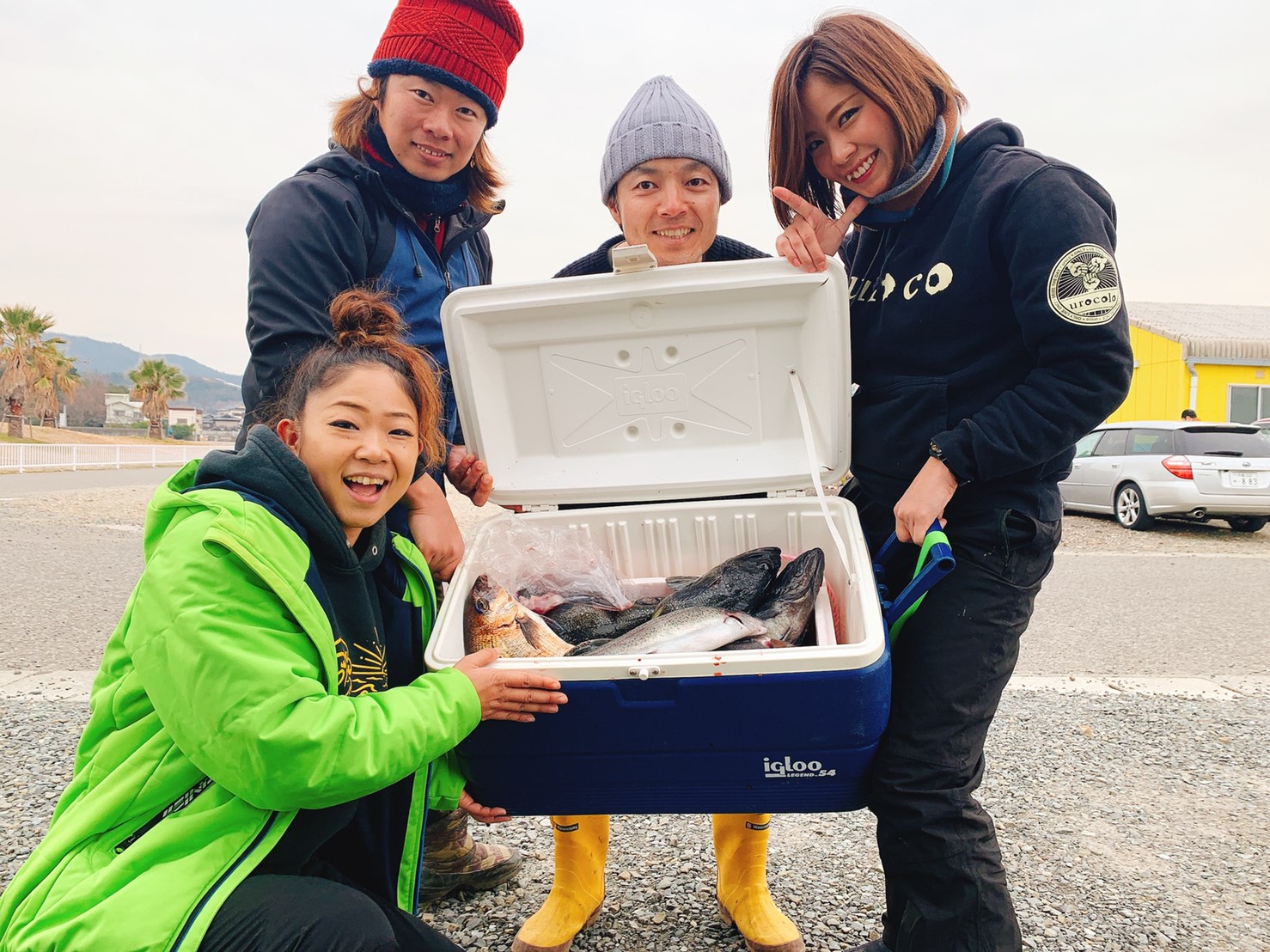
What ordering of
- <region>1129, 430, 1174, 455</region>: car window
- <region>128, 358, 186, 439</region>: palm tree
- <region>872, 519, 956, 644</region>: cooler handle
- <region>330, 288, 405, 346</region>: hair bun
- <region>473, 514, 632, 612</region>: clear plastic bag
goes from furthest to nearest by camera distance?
1. <region>128, 358, 186, 439</region>: palm tree
2. <region>1129, 430, 1174, 455</region>: car window
3. <region>473, 514, 632, 612</region>: clear plastic bag
4. <region>330, 288, 405, 346</region>: hair bun
5. <region>872, 519, 956, 644</region>: cooler handle

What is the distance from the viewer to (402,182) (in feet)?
7.55

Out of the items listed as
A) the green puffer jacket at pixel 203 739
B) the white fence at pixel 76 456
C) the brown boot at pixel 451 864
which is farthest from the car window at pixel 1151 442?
the white fence at pixel 76 456

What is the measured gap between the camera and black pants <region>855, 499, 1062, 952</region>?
64.2 inches

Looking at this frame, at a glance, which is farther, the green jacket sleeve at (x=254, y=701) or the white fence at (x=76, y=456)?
the white fence at (x=76, y=456)

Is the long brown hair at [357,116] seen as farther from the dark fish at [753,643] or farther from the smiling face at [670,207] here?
the dark fish at [753,643]

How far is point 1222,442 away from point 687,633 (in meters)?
11.3

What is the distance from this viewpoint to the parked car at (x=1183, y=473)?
10.1 m

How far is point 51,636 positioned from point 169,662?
539 cm

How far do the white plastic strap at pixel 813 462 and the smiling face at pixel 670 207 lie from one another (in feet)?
1.81

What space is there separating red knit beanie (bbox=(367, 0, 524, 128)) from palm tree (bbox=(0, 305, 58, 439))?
44.9 meters

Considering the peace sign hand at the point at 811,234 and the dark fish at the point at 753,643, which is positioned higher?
the peace sign hand at the point at 811,234

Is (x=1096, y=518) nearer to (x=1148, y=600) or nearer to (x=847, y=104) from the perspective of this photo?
(x=1148, y=600)

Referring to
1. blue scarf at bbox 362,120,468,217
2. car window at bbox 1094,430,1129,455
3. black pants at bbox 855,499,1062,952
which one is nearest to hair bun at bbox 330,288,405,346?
blue scarf at bbox 362,120,468,217

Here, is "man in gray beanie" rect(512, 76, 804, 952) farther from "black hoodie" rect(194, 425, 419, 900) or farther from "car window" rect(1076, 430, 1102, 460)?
"car window" rect(1076, 430, 1102, 460)
